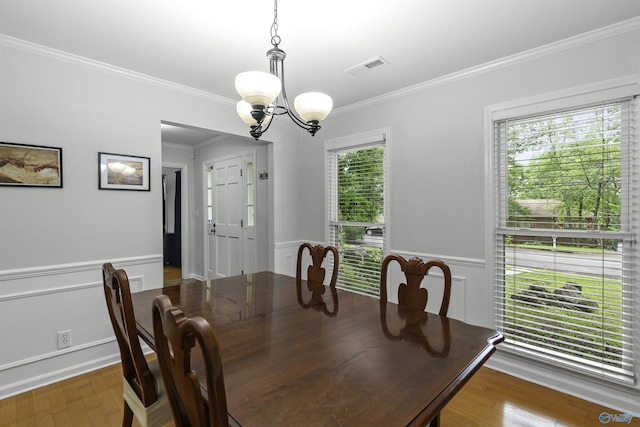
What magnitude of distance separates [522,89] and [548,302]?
1.70m

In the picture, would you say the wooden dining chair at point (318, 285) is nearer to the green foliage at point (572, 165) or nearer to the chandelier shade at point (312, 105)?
the chandelier shade at point (312, 105)

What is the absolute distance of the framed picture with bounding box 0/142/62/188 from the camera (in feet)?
7.21

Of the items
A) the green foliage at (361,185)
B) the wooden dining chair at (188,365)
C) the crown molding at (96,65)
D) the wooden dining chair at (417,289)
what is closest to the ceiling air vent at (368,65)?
the green foliage at (361,185)

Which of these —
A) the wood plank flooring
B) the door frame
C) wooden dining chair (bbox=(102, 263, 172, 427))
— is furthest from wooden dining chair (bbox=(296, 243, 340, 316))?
the door frame

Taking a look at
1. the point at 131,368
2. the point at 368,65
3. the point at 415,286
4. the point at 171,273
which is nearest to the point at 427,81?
the point at 368,65

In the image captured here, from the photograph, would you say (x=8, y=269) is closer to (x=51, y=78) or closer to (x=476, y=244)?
(x=51, y=78)

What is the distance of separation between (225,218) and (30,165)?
287 centimetres

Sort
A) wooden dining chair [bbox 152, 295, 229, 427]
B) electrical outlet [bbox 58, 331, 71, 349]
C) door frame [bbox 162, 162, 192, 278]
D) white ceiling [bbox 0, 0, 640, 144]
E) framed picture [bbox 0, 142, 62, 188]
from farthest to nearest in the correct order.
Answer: door frame [bbox 162, 162, 192, 278] → electrical outlet [bbox 58, 331, 71, 349] → framed picture [bbox 0, 142, 62, 188] → white ceiling [bbox 0, 0, 640, 144] → wooden dining chair [bbox 152, 295, 229, 427]

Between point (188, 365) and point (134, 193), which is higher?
point (134, 193)

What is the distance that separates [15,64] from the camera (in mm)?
2225

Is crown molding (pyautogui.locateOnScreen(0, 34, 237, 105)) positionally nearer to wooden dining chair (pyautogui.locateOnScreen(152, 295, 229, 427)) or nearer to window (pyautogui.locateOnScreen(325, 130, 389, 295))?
window (pyautogui.locateOnScreen(325, 130, 389, 295))

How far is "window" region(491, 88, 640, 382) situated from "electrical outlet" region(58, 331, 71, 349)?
352 cm

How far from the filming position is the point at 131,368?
153cm

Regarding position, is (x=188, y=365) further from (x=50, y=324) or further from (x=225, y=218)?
(x=225, y=218)
